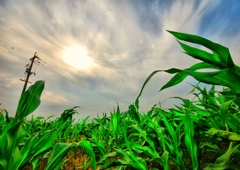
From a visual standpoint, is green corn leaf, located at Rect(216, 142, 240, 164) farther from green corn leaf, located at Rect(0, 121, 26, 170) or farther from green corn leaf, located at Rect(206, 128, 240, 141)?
green corn leaf, located at Rect(0, 121, 26, 170)

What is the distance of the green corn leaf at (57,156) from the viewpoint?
762 millimetres

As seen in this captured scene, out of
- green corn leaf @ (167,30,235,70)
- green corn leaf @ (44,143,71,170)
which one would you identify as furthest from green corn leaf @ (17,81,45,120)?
green corn leaf @ (167,30,235,70)

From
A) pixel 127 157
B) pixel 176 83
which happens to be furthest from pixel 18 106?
pixel 176 83

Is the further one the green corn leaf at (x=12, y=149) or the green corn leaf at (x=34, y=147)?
the green corn leaf at (x=34, y=147)

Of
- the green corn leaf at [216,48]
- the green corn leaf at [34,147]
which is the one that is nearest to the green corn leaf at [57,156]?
the green corn leaf at [34,147]

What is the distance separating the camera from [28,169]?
1197mm

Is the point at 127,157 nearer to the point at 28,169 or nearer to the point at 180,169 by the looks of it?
the point at 180,169

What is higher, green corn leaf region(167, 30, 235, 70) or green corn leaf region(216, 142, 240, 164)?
green corn leaf region(167, 30, 235, 70)

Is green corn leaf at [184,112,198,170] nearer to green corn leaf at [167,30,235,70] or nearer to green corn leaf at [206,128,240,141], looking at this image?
green corn leaf at [206,128,240,141]

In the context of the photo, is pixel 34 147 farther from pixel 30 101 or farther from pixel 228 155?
pixel 228 155

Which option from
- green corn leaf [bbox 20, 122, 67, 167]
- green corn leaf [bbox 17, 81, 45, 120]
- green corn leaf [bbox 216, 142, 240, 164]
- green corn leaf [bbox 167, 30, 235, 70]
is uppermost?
green corn leaf [bbox 167, 30, 235, 70]

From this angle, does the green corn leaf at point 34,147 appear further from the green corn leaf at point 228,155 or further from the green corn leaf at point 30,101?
the green corn leaf at point 228,155

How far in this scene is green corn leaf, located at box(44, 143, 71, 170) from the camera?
2.50 ft

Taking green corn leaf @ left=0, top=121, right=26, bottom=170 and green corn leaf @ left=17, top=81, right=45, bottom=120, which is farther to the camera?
green corn leaf @ left=17, top=81, right=45, bottom=120
